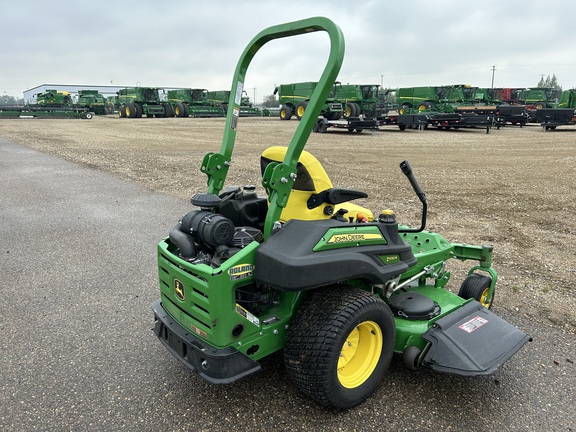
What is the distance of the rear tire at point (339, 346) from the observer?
2342 mm

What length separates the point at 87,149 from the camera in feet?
50.3

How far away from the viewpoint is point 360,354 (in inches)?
106

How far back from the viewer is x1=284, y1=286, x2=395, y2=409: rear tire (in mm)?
2342

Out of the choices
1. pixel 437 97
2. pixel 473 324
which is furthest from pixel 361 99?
pixel 473 324

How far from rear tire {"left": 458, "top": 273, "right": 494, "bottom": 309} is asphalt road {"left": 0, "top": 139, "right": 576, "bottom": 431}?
1.03ft

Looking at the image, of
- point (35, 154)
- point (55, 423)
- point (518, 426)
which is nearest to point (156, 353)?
point (55, 423)

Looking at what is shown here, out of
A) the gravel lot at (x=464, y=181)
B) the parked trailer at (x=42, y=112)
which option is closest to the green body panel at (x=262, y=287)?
the gravel lot at (x=464, y=181)

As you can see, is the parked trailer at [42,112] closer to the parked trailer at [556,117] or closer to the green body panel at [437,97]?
the green body panel at [437,97]

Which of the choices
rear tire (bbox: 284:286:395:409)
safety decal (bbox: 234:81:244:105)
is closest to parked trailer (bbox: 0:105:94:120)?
safety decal (bbox: 234:81:244:105)

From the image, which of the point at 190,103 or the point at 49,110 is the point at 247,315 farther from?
the point at 49,110

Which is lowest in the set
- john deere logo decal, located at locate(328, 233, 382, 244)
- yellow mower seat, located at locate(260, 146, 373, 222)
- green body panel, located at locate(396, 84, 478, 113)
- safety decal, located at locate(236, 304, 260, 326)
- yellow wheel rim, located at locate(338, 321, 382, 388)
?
yellow wheel rim, located at locate(338, 321, 382, 388)

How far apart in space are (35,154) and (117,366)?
13285mm

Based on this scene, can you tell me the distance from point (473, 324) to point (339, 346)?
1.08 metres

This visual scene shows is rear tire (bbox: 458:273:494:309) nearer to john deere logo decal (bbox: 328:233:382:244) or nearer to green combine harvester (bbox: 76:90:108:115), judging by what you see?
john deere logo decal (bbox: 328:233:382:244)
